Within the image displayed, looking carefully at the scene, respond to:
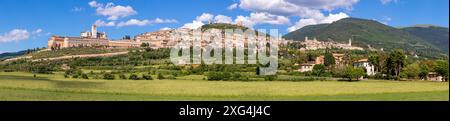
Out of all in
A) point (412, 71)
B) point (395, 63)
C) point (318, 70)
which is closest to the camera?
point (412, 71)

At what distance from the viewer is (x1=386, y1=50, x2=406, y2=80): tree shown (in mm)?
104062

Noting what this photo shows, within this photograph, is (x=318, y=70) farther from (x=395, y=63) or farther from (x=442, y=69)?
(x=442, y=69)

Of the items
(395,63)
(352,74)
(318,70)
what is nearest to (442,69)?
(395,63)

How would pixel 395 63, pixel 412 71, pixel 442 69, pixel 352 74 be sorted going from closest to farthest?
1. pixel 352 74
2. pixel 442 69
3. pixel 412 71
4. pixel 395 63

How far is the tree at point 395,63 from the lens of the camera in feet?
341

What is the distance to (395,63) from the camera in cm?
10475

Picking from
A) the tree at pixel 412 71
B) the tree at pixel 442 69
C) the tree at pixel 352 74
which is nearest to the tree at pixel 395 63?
the tree at pixel 412 71

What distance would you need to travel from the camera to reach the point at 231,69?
105562mm

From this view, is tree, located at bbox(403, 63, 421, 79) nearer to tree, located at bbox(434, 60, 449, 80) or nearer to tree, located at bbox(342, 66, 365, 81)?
tree, located at bbox(434, 60, 449, 80)
